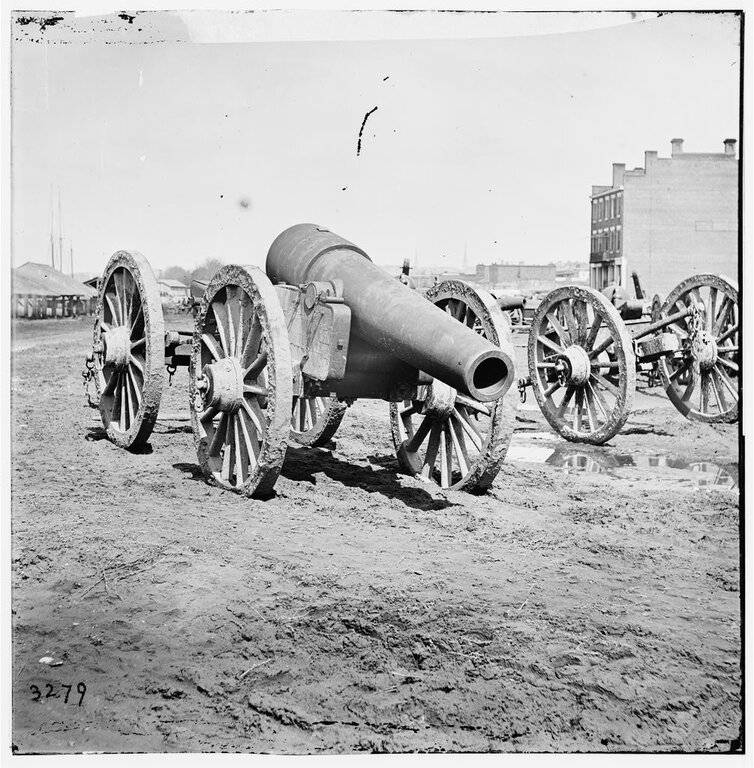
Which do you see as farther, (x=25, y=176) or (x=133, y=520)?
(x=133, y=520)

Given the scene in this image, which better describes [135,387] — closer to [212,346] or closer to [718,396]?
[212,346]

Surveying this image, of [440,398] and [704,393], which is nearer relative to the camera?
[440,398]

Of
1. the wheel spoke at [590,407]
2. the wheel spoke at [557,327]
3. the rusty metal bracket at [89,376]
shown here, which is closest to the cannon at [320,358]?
the rusty metal bracket at [89,376]

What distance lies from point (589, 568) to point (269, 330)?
2.74m

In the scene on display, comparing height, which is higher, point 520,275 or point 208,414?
point 520,275

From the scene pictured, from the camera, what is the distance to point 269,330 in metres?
6.58

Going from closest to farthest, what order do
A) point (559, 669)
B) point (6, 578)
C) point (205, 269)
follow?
point (559, 669), point (6, 578), point (205, 269)

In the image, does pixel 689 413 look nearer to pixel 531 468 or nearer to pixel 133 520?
pixel 531 468

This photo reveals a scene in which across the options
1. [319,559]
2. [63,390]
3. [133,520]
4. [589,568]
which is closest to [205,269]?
[63,390]

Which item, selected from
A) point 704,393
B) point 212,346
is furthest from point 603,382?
point 212,346

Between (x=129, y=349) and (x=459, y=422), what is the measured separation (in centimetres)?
332

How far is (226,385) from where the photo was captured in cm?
699

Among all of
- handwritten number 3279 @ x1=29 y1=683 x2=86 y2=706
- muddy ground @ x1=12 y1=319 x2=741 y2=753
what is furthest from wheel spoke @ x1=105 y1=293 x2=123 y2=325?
handwritten number 3279 @ x1=29 y1=683 x2=86 y2=706

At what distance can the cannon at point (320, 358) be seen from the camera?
6.46 metres
